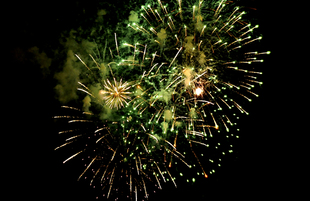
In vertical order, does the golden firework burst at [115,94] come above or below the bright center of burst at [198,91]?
above

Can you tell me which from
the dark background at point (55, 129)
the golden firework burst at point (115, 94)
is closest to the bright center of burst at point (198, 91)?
the golden firework burst at point (115, 94)

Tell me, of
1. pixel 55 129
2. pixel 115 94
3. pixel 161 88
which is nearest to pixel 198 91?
pixel 161 88

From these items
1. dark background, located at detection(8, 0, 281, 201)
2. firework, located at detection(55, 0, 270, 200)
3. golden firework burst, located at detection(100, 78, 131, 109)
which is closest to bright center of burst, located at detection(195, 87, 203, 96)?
firework, located at detection(55, 0, 270, 200)

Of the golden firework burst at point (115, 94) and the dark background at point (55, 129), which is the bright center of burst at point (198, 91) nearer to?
the golden firework burst at point (115, 94)

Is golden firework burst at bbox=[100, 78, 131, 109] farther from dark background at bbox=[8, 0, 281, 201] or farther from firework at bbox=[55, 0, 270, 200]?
dark background at bbox=[8, 0, 281, 201]

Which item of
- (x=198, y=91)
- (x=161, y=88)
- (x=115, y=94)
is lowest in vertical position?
(x=198, y=91)

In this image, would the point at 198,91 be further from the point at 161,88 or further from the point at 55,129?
the point at 55,129
